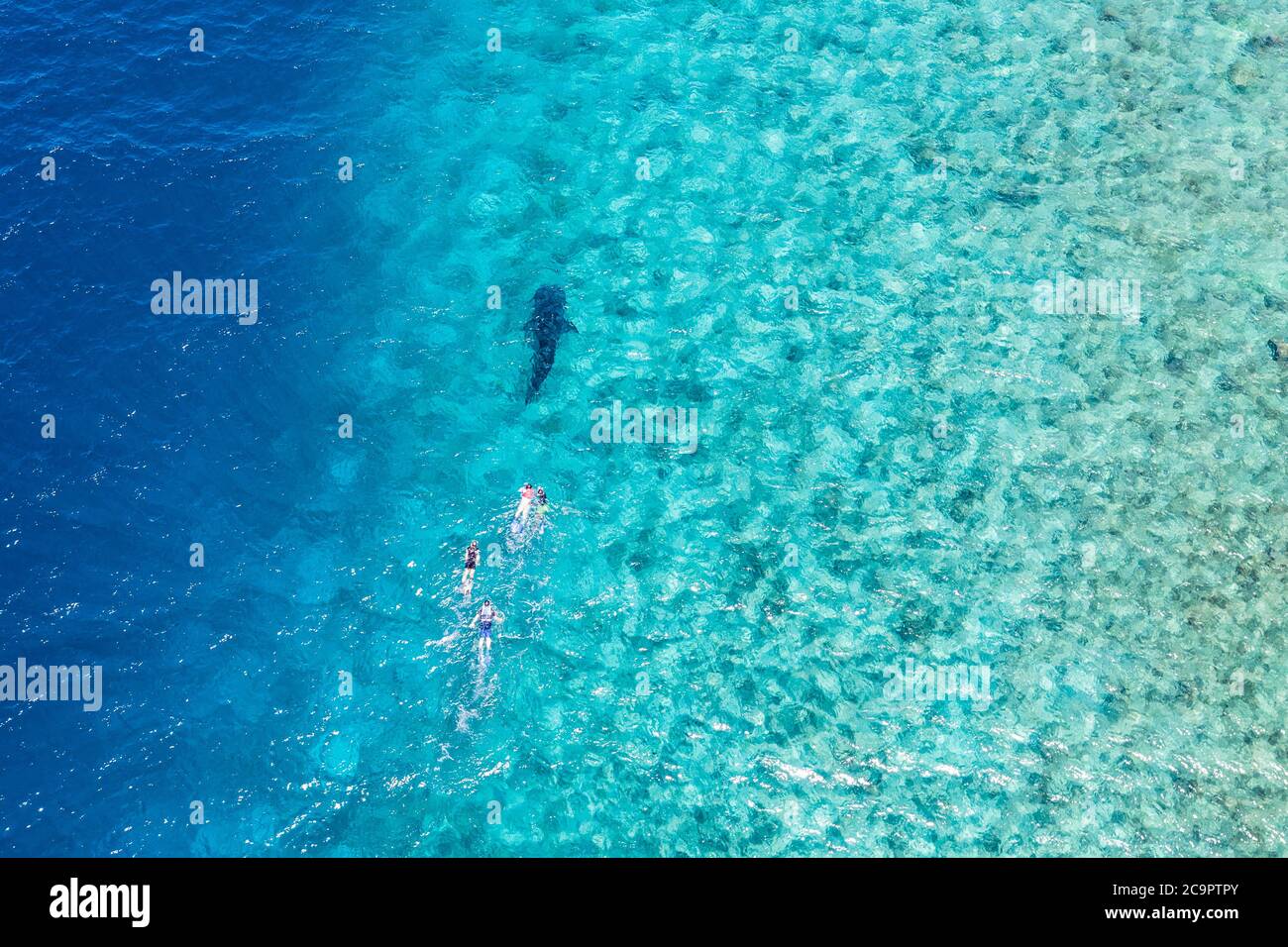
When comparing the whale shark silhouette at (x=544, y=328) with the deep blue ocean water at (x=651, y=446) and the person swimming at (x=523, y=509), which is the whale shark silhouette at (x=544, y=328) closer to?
the deep blue ocean water at (x=651, y=446)

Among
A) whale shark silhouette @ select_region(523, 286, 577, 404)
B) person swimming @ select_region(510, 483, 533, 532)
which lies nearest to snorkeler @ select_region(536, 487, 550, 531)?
person swimming @ select_region(510, 483, 533, 532)

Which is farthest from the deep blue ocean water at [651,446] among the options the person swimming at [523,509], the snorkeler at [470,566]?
the person swimming at [523,509]

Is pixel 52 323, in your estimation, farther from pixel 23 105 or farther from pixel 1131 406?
pixel 1131 406

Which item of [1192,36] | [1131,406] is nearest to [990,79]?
[1192,36]

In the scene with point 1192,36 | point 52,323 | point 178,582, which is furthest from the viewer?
point 1192,36

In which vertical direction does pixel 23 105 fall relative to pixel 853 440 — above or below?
above

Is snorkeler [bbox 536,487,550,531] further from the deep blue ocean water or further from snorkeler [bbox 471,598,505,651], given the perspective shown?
snorkeler [bbox 471,598,505,651]

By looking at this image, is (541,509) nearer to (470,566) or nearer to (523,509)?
(523,509)
